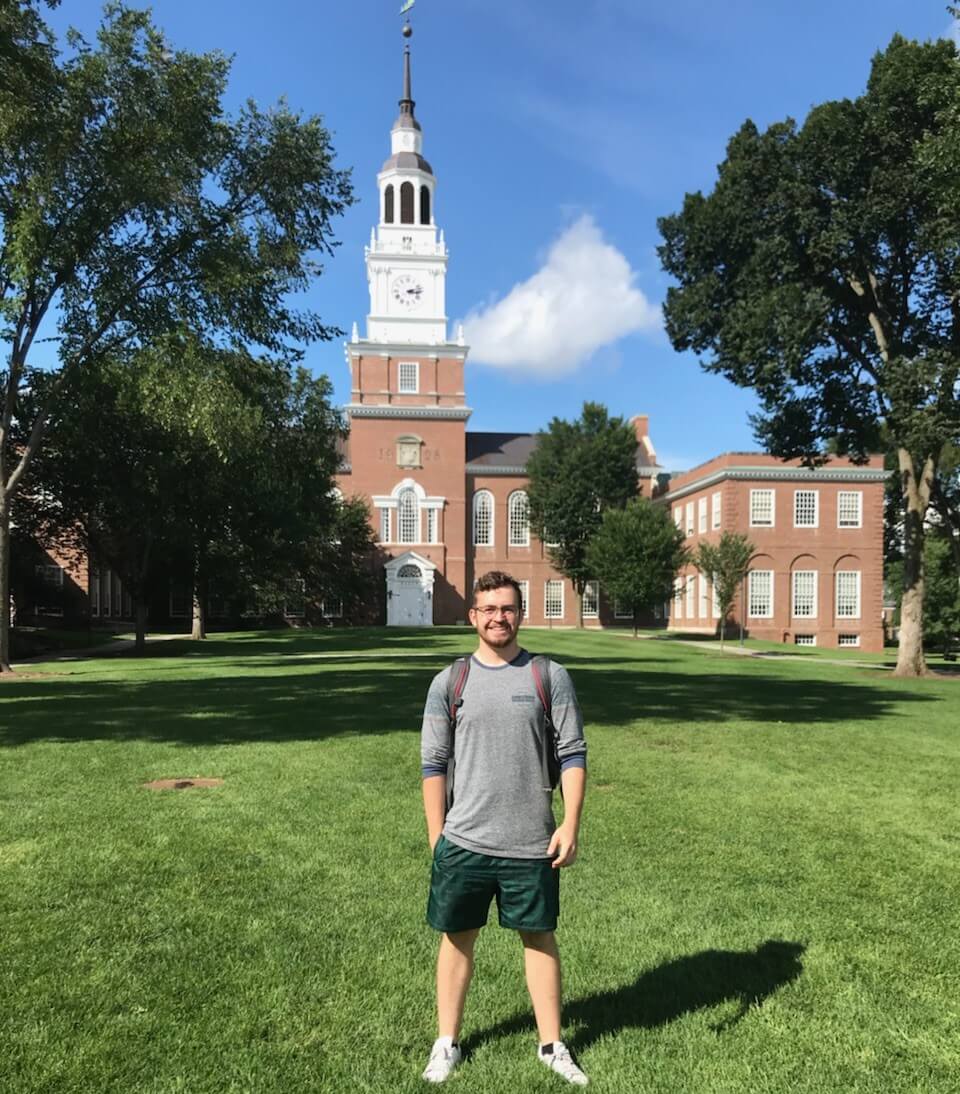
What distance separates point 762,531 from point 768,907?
47382mm

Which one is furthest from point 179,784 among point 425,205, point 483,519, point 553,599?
point 425,205

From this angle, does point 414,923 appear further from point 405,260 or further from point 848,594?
point 405,260

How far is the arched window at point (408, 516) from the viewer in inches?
2334

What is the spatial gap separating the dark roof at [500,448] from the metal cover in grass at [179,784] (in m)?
54.4

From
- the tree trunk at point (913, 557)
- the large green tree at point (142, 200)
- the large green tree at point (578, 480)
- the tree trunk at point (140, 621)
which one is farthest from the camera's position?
the large green tree at point (578, 480)

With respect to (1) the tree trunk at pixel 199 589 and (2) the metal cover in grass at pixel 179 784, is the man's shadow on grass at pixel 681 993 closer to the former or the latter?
(2) the metal cover in grass at pixel 179 784

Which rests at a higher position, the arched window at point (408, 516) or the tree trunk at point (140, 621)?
the arched window at point (408, 516)

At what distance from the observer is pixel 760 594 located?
50.7 metres

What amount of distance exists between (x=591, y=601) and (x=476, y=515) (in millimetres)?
9725

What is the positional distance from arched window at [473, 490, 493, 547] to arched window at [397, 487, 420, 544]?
4.43 metres

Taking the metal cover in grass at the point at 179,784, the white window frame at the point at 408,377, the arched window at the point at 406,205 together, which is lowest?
the metal cover in grass at the point at 179,784

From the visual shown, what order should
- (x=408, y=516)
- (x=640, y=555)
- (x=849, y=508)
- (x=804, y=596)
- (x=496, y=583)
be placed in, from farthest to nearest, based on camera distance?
(x=408, y=516) → (x=849, y=508) → (x=804, y=596) → (x=640, y=555) → (x=496, y=583)

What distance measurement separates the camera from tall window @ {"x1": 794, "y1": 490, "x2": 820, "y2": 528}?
167ft

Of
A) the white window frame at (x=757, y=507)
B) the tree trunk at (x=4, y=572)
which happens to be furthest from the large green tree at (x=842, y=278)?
the white window frame at (x=757, y=507)
